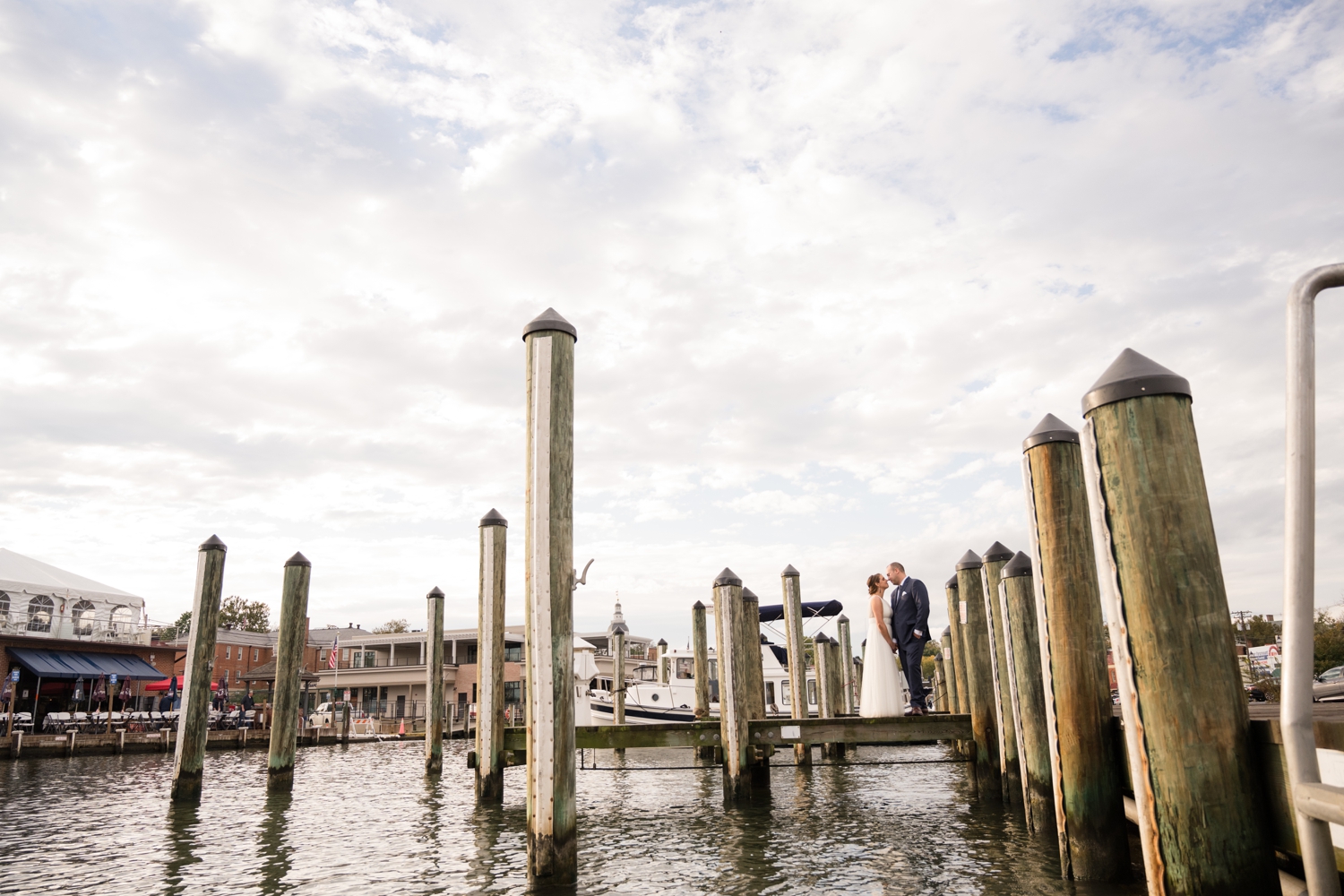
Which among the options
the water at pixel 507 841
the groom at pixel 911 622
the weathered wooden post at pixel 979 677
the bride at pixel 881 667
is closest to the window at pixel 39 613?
the water at pixel 507 841

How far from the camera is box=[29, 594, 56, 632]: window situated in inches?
→ 1355

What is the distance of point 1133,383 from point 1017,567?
3536 mm

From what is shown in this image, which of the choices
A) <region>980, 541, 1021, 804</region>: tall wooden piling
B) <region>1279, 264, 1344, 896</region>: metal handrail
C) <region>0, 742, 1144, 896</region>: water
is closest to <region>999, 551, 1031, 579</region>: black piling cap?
<region>980, 541, 1021, 804</region>: tall wooden piling

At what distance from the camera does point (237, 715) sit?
33.3 meters

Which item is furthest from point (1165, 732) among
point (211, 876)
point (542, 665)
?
point (211, 876)

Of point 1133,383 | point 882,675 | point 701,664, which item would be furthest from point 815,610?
point 1133,383

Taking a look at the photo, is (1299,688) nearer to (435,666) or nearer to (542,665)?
(542,665)

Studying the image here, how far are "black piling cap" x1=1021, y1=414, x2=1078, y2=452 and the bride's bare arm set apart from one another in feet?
19.4

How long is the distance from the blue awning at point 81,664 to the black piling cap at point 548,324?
36290 mm

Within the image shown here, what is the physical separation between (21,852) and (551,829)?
705cm

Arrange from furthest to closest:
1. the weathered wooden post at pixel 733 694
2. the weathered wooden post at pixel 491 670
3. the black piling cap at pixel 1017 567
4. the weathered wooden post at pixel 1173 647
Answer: the weathered wooden post at pixel 491 670 < the weathered wooden post at pixel 733 694 < the black piling cap at pixel 1017 567 < the weathered wooden post at pixel 1173 647

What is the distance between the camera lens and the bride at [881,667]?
10.5m

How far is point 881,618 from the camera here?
10.6 metres

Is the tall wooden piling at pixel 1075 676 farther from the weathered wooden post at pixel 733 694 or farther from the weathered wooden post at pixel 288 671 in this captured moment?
the weathered wooden post at pixel 288 671
